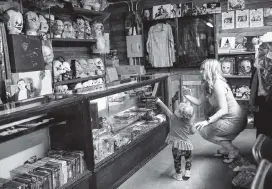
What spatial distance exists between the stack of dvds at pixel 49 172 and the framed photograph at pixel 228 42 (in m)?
3.77

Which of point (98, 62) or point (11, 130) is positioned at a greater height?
point (98, 62)

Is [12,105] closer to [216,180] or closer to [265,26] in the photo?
[216,180]

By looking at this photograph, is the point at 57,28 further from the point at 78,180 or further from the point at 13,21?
the point at 78,180

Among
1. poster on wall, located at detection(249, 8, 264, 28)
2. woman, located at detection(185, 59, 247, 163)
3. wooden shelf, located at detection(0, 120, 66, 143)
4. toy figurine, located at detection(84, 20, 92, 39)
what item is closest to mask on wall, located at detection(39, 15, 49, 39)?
toy figurine, located at detection(84, 20, 92, 39)

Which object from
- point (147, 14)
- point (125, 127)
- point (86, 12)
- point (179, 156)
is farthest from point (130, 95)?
point (147, 14)

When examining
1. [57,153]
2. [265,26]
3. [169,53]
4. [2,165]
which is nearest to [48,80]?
[57,153]

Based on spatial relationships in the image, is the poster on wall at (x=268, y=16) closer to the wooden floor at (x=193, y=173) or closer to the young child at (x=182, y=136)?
the wooden floor at (x=193, y=173)

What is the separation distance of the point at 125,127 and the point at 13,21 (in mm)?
1851

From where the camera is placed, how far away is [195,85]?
19.5ft

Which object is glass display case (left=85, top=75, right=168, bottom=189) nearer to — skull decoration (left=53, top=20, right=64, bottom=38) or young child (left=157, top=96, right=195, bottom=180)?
young child (left=157, top=96, right=195, bottom=180)

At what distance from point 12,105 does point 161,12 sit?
4418 mm

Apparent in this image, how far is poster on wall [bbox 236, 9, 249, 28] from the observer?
5320 millimetres

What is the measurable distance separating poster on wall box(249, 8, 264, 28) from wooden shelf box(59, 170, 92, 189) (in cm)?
408

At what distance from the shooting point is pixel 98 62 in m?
5.33
